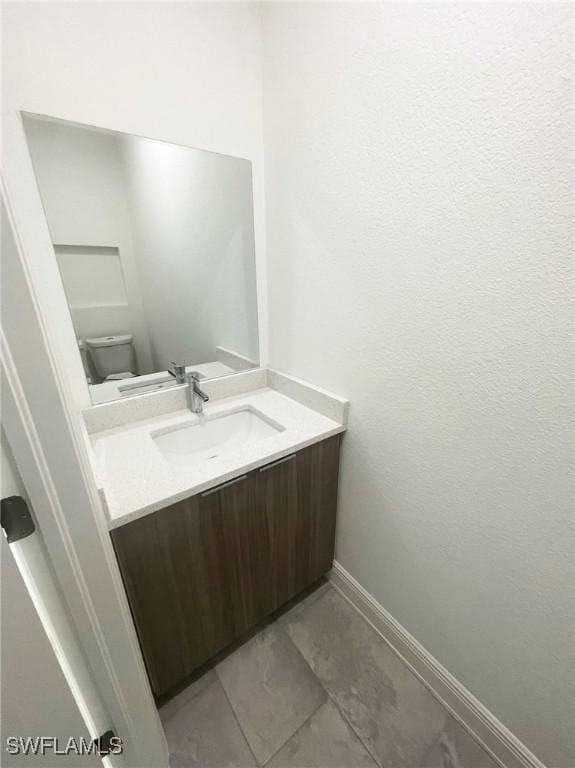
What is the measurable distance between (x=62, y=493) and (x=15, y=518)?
69 mm

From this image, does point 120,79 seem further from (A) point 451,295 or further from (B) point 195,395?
(A) point 451,295

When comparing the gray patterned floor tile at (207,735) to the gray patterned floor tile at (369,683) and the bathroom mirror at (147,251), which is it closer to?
the gray patterned floor tile at (369,683)

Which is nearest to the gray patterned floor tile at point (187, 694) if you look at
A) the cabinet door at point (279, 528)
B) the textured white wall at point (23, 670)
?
the cabinet door at point (279, 528)

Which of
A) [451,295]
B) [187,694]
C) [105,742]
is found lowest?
[187,694]

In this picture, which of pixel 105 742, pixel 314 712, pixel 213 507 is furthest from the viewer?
pixel 314 712

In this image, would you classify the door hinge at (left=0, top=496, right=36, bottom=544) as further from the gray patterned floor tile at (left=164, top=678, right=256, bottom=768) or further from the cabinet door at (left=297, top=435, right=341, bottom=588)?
the gray patterned floor tile at (left=164, top=678, right=256, bottom=768)

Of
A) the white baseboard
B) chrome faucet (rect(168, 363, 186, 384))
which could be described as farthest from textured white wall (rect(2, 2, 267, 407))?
the white baseboard

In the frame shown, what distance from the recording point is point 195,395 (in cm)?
129

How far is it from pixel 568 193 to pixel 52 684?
1.34 meters

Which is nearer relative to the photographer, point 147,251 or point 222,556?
point 222,556

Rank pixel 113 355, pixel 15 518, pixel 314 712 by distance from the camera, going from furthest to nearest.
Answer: pixel 113 355 < pixel 314 712 < pixel 15 518

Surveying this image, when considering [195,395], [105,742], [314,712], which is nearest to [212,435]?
[195,395]

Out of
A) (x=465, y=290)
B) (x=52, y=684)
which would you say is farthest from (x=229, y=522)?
(x=465, y=290)

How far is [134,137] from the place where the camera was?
3.37ft
